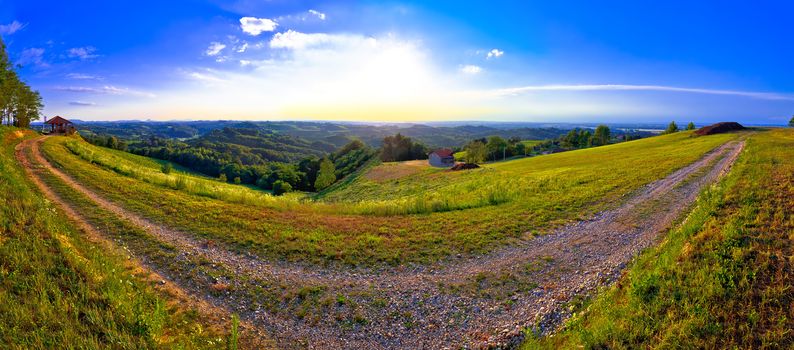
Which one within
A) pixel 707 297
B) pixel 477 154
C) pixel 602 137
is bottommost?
pixel 477 154

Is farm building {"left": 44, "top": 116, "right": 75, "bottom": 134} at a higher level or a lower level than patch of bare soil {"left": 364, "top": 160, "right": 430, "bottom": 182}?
higher

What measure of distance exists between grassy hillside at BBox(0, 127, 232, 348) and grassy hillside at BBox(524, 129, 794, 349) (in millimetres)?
6948

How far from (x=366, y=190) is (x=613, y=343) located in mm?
42568

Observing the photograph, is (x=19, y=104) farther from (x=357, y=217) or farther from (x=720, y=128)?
(x=720, y=128)

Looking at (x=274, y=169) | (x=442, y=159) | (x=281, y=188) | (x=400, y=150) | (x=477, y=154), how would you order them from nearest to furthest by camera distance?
(x=442, y=159), (x=281, y=188), (x=477, y=154), (x=400, y=150), (x=274, y=169)

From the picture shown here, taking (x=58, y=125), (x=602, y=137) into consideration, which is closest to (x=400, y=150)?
(x=602, y=137)

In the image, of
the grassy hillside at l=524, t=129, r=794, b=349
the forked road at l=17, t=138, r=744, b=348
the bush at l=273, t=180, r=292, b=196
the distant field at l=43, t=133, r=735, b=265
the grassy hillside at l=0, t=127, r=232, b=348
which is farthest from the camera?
the bush at l=273, t=180, r=292, b=196

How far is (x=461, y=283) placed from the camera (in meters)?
8.98

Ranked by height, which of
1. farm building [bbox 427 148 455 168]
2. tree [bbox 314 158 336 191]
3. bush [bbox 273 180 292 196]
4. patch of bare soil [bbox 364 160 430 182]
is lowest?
bush [bbox 273 180 292 196]

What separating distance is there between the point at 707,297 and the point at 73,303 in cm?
1102

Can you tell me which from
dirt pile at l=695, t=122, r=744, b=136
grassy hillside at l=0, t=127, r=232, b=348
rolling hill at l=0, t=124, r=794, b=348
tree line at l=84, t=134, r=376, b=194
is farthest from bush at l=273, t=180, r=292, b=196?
dirt pile at l=695, t=122, r=744, b=136

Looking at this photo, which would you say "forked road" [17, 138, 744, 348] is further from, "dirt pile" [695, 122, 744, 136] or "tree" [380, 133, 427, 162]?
"tree" [380, 133, 427, 162]

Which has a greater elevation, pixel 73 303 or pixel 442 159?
pixel 73 303

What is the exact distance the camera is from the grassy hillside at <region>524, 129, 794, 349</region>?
5.16 meters
